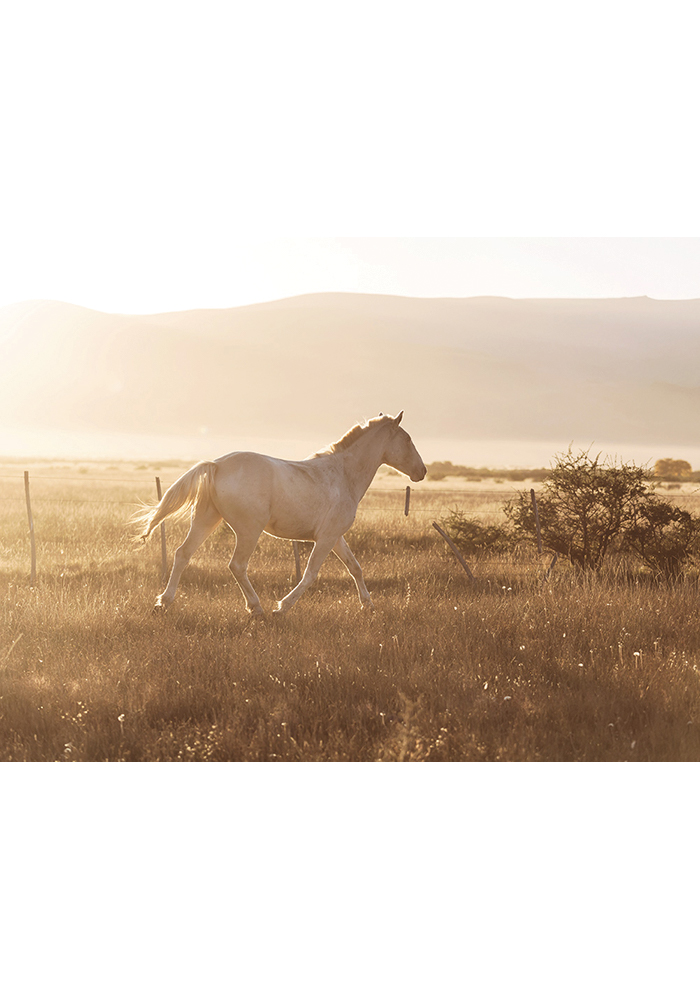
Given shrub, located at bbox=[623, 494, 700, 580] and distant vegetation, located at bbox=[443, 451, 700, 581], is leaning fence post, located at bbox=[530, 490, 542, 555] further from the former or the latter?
shrub, located at bbox=[623, 494, 700, 580]

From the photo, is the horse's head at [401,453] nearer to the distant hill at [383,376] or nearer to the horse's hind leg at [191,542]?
the horse's hind leg at [191,542]

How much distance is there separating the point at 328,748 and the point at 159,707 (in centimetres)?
124

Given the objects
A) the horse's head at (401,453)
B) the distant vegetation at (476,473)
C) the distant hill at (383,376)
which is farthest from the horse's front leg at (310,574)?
the distant hill at (383,376)

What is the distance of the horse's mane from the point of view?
714 centimetres

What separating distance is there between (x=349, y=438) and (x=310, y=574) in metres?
1.55

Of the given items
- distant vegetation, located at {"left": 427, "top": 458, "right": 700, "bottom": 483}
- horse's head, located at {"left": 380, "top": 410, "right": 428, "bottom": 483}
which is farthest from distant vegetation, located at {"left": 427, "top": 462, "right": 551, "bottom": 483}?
horse's head, located at {"left": 380, "top": 410, "right": 428, "bottom": 483}

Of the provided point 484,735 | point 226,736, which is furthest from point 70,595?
point 484,735

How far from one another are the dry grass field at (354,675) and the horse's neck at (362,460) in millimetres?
1297

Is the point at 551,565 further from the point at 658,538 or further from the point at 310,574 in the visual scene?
the point at 310,574

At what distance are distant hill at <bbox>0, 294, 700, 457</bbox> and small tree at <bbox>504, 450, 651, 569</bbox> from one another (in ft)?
176

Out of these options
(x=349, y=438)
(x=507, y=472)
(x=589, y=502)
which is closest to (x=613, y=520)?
(x=589, y=502)

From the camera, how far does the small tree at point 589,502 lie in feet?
30.7

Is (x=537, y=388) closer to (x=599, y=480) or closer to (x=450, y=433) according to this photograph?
(x=450, y=433)

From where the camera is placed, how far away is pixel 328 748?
4.26 meters
